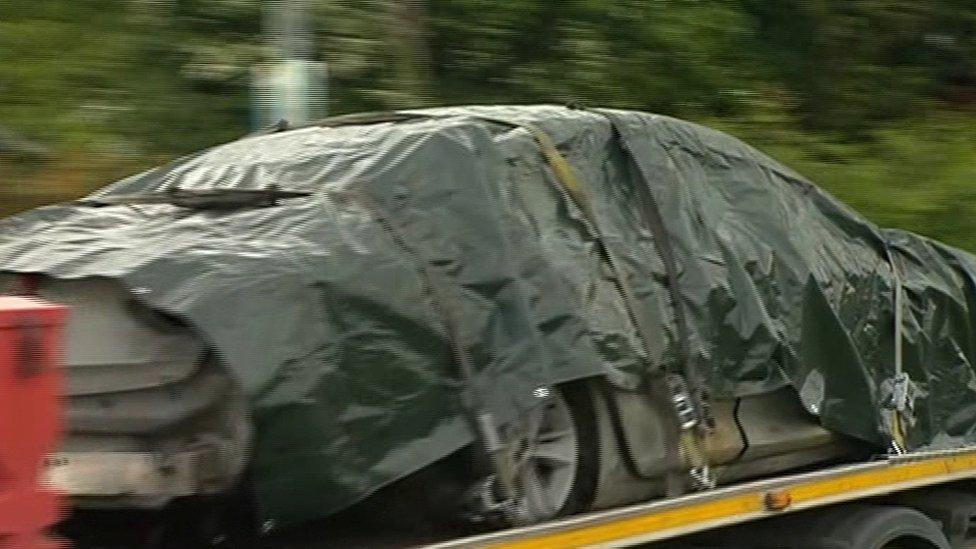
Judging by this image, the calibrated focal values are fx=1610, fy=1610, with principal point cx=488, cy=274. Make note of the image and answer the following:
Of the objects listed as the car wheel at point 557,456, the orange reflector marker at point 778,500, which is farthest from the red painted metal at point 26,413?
the orange reflector marker at point 778,500

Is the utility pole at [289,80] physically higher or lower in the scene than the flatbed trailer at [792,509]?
higher

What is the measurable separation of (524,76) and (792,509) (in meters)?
7.79

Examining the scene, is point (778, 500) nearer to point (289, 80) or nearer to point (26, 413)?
point (26, 413)

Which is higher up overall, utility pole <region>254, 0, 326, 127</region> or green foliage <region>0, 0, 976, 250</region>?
utility pole <region>254, 0, 326, 127</region>

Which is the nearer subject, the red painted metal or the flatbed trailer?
the red painted metal

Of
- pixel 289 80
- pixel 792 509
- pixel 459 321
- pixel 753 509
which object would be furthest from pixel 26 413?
pixel 289 80

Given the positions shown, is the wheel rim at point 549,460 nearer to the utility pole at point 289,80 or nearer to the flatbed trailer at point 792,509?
the flatbed trailer at point 792,509

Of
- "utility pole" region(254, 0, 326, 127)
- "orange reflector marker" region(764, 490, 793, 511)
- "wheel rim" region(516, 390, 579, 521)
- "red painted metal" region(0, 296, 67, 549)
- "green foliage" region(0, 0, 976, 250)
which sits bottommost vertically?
"green foliage" region(0, 0, 976, 250)

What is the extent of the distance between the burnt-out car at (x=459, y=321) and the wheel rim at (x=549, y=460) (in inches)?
0.4

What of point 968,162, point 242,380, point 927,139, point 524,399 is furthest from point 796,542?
point 927,139

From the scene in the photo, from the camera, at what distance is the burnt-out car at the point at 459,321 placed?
14.6 ft

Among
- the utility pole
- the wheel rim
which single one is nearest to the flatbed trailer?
the wheel rim

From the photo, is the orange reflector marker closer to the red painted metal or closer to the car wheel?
the car wheel

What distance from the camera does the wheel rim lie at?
5.07 meters
